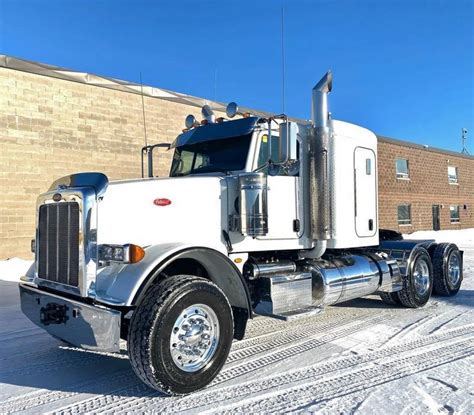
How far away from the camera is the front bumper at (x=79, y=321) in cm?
350

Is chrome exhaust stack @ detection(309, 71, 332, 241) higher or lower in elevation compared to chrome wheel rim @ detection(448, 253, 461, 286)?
higher

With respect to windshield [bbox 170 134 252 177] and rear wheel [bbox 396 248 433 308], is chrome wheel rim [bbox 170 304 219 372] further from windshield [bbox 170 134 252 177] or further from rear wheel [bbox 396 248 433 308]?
rear wheel [bbox 396 248 433 308]

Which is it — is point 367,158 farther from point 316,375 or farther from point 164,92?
point 164,92

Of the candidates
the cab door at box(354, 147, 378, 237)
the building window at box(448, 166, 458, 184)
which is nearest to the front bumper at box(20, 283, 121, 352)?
the cab door at box(354, 147, 378, 237)

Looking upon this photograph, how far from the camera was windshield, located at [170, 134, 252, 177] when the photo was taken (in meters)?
5.04

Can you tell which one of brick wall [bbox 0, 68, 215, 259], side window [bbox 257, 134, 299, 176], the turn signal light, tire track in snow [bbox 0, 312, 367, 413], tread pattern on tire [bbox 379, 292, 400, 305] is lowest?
tire track in snow [bbox 0, 312, 367, 413]

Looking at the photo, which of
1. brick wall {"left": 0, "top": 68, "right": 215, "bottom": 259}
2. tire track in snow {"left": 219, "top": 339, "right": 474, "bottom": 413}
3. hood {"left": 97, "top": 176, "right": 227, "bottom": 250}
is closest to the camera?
tire track in snow {"left": 219, "top": 339, "right": 474, "bottom": 413}

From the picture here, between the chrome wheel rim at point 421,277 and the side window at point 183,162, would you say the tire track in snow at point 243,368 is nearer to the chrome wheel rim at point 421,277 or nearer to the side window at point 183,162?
the chrome wheel rim at point 421,277

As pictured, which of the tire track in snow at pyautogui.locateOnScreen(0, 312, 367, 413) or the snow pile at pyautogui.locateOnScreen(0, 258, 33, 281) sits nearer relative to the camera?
the tire track in snow at pyautogui.locateOnScreen(0, 312, 367, 413)

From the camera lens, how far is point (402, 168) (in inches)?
1047

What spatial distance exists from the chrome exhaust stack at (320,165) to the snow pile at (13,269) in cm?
796

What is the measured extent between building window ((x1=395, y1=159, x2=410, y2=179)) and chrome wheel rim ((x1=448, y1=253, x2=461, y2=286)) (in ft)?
60.8

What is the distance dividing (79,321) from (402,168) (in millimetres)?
25770

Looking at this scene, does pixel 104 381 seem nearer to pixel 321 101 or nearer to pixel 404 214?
pixel 321 101
